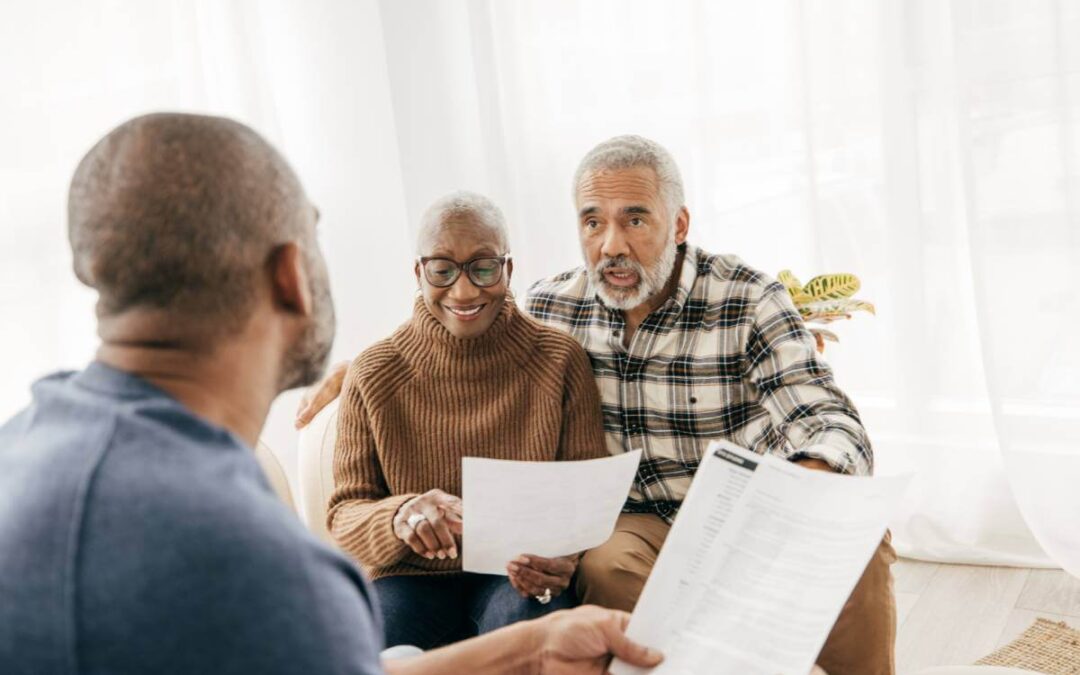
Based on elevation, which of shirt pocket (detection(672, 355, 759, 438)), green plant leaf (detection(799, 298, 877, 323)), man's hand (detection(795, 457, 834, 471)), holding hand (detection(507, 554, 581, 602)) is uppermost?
green plant leaf (detection(799, 298, 877, 323))

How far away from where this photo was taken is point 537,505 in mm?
1505

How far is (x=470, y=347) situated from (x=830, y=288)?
2.80ft

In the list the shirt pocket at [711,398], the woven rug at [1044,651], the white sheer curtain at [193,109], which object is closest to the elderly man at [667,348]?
the shirt pocket at [711,398]

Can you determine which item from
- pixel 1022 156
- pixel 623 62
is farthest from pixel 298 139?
pixel 1022 156

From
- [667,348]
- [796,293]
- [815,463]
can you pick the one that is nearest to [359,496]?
[667,348]

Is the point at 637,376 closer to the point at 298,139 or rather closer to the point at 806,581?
the point at 806,581

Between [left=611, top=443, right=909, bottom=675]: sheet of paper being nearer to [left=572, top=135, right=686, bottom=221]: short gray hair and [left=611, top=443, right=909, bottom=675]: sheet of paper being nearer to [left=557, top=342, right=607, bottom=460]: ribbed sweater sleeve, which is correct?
[left=557, top=342, right=607, bottom=460]: ribbed sweater sleeve

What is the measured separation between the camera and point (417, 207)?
3.16 meters

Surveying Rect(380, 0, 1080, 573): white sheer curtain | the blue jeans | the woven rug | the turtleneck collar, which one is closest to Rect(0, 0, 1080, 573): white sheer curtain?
Rect(380, 0, 1080, 573): white sheer curtain

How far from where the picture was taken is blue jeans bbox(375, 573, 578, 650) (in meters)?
1.66

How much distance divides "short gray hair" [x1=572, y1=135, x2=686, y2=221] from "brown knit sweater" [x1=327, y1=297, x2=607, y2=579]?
32 centimetres

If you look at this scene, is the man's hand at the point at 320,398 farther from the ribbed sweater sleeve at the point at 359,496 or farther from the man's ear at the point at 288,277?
the man's ear at the point at 288,277

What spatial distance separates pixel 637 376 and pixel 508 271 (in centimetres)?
30

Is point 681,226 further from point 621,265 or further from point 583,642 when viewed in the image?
point 583,642
